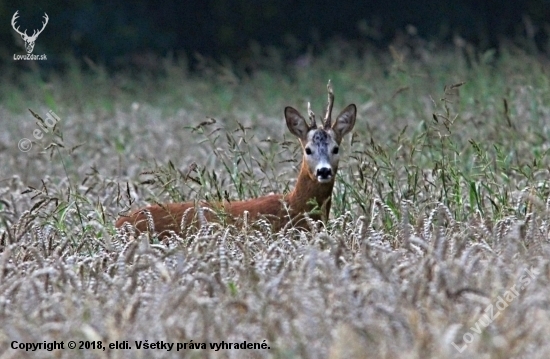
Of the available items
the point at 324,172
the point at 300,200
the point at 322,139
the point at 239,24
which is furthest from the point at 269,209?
the point at 239,24

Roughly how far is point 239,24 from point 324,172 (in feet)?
49.4

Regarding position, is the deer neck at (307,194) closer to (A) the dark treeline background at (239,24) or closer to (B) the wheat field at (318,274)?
(B) the wheat field at (318,274)

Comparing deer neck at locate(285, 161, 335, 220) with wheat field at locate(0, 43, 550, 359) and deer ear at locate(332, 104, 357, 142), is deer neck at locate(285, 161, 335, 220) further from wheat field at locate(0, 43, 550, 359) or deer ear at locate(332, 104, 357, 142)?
deer ear at locate(332, 104, 357, 142)

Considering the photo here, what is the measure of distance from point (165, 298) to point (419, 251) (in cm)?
130

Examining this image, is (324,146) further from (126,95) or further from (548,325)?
(126,95)

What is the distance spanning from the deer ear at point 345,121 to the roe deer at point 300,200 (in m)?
0.03

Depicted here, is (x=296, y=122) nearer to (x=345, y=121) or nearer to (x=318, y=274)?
(x=345, y=121)

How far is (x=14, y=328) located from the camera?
3.88 metres

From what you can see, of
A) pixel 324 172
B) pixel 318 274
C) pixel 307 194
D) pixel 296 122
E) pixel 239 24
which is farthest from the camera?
pixel 239 24

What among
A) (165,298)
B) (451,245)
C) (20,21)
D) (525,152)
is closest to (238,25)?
(20,21)

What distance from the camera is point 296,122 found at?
285 inches

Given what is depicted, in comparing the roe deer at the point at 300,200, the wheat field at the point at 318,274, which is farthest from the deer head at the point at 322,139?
the wheat field at the point at 318,274

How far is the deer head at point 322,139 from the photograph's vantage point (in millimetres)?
6789

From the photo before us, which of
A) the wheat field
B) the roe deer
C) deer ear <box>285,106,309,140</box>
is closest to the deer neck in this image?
the roe deer
